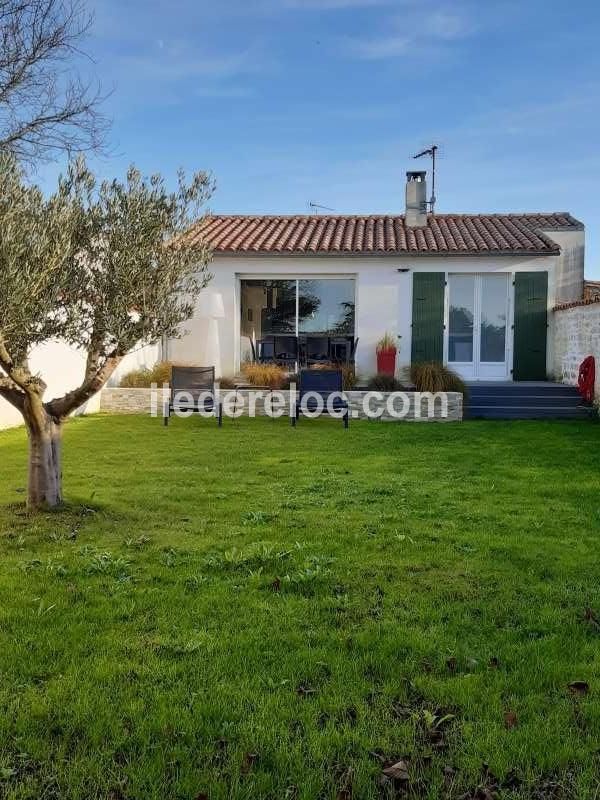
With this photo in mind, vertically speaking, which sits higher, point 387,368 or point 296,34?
point 296,34

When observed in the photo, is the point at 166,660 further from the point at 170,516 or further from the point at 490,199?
the point at 490,199

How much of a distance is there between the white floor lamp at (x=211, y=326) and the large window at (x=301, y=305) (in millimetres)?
1195

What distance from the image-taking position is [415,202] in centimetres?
1759

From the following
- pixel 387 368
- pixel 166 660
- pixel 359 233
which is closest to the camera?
pixel 166 660

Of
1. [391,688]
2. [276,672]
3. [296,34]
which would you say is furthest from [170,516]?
[296,34]

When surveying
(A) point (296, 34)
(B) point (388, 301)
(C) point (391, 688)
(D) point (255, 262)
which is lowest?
(C) point (391, 688)

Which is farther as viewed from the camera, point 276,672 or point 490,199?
point 490,199

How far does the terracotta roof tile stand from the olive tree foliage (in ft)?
11.7

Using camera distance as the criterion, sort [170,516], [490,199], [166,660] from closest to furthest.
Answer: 1. [166,660]
2. [170,516]
3. [490,199]

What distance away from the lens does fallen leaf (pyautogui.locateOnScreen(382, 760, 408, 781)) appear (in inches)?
85.3

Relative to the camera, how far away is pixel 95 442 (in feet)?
30.6

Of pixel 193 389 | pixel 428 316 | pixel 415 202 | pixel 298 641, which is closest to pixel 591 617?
pixel 298 641

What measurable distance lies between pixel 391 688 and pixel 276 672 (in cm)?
52

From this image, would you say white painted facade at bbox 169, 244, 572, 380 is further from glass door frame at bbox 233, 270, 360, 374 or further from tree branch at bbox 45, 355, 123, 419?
tree branch at bbox 45, 355, 123, 419
